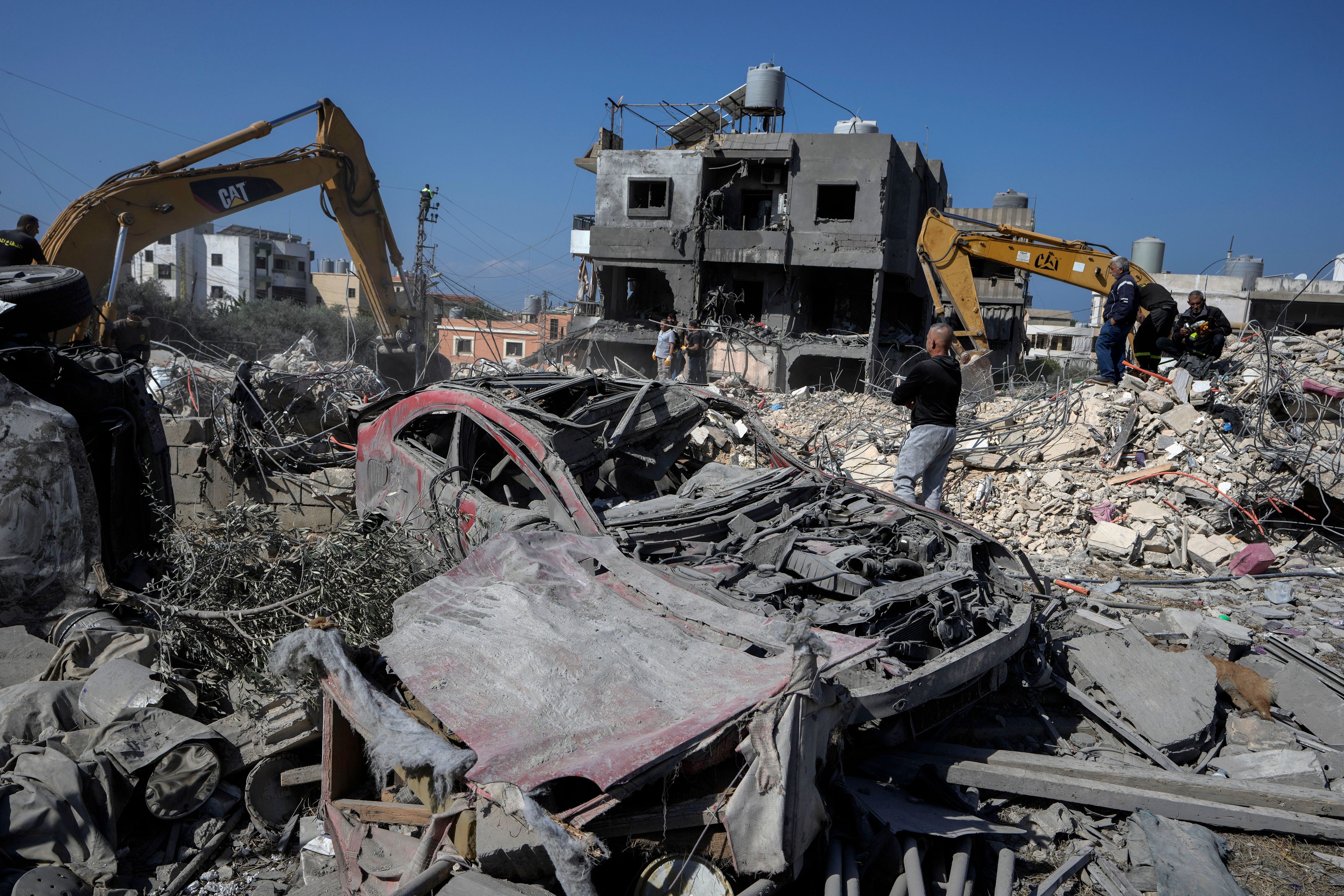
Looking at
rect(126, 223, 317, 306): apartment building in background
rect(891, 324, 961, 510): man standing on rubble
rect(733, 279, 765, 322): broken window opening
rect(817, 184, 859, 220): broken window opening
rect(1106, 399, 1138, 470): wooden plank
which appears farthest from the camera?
rect(126, 223, 317, 306): apartment building in background

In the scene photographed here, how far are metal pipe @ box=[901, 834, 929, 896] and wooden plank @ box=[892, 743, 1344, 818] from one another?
1.72 feet

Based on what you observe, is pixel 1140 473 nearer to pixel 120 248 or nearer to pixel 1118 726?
pixel 1118 726

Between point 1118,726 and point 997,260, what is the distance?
9.45 meters

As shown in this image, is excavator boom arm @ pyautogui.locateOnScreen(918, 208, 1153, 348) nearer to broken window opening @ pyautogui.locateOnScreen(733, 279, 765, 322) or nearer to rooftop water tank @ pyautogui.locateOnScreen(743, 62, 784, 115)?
broken window opening @ pyautogui.locateOnScreen(733, 279, 765, 322)

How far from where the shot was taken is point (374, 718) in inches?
99.1

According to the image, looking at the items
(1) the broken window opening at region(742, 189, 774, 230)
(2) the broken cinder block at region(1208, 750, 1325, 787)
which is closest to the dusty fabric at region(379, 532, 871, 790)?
(2) the broken cinder block at region(1208, 750, 1325, 787)

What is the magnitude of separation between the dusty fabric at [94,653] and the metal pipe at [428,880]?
2516 millimetres

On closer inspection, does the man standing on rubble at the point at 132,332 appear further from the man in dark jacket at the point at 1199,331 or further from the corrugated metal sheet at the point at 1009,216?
the corrugated metal sheet at the point at 1009,216

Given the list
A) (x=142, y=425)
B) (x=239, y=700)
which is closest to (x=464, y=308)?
(x=142, y=425)

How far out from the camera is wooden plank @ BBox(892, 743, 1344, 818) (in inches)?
132

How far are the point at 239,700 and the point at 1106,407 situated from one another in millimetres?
9046

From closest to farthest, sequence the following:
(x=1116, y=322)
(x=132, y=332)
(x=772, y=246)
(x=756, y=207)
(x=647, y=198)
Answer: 1. (x=132, y=332)
2. (x=1116, y=322)
3. (x=772, y=246)
4. (x=647, y=198)
5. (x=756, y=207)

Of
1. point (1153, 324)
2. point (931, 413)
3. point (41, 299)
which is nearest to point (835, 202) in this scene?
point (1153, 324)

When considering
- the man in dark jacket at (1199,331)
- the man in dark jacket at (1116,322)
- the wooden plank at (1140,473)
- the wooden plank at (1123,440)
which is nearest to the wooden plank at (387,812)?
the wooden plank at (1140,473)
